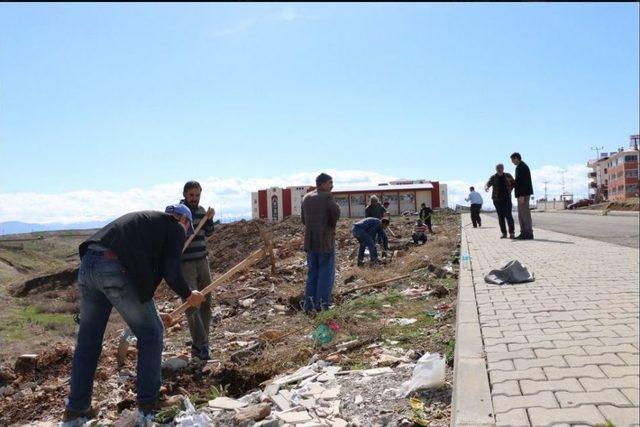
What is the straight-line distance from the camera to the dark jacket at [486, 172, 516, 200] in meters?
12.9

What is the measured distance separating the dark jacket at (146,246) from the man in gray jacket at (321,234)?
3060 millimetres

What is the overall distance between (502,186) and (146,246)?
1057 centimetres

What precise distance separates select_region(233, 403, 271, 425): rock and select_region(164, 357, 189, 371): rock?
6.55ft

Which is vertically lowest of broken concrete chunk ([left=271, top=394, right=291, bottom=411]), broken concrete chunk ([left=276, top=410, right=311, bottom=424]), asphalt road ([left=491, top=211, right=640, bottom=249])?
broken concrete chunk ([left=271, top=394, right=291, bottom=411])

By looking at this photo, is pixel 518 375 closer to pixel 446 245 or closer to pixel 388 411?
pixel 388 411

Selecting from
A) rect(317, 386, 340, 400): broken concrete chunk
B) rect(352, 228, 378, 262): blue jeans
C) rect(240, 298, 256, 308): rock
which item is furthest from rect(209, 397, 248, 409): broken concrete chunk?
rect(352, 228, 378, 262): blue jeans

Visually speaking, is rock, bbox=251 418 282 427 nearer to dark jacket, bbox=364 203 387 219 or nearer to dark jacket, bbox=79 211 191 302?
dark jacket, bbox=79 211 191 302

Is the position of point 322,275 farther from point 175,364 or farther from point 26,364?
point 26,364

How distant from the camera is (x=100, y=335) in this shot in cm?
407

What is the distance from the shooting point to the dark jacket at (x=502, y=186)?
1290 centimetres

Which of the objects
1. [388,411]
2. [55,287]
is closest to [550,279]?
[388,411]

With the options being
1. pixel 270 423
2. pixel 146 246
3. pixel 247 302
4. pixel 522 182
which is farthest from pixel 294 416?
pixel 522 182

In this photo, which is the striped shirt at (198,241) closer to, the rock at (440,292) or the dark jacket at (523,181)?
the rock at (440,292)

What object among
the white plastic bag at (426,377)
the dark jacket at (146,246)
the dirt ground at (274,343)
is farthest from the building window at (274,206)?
the white plastic bag at (426,377)
